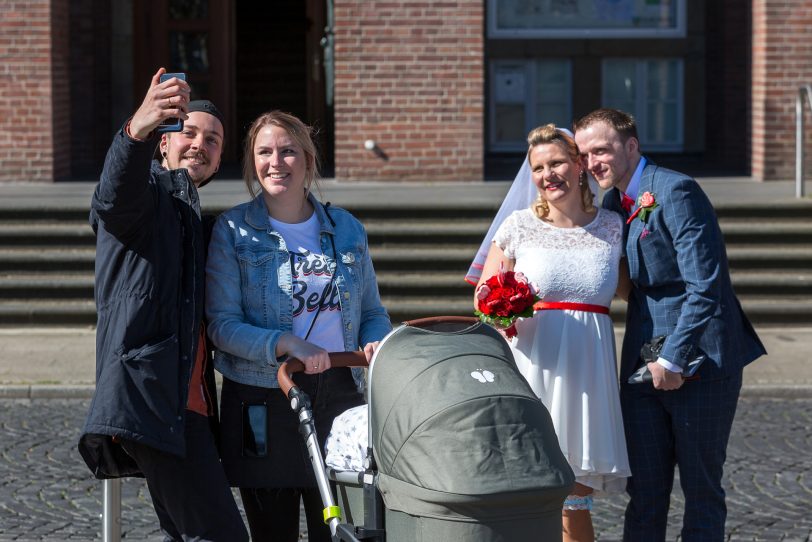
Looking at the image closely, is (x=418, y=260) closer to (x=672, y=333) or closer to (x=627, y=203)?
(x=627, y=203)

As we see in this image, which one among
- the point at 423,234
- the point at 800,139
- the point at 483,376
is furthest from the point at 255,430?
the point at 800,139

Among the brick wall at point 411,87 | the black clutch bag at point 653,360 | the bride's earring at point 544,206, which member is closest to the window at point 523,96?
the brick wall at point 411,87

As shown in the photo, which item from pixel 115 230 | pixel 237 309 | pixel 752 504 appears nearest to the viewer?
pixel 115 230

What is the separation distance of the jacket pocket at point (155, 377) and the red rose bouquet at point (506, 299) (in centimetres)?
122

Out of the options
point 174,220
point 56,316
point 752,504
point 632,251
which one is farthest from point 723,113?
point 174,220

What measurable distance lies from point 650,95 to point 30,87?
24.9 feet

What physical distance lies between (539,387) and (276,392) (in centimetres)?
107

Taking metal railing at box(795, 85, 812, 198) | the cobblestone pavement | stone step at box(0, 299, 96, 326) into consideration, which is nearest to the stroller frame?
the cobblestone pavement

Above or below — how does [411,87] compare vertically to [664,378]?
above

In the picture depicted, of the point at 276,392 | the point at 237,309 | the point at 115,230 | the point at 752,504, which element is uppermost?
the point at 115,230

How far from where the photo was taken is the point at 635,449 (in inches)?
193

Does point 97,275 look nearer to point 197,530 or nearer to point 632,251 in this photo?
point 197,530

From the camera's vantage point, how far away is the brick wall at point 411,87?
14070 mm

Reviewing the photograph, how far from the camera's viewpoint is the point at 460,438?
347cm
